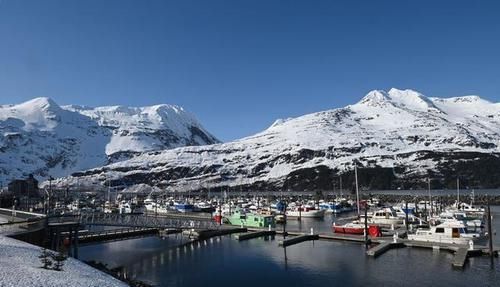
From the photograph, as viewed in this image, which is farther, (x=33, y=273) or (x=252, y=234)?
(x=252, y=234)

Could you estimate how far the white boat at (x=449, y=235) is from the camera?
5862 centimetres

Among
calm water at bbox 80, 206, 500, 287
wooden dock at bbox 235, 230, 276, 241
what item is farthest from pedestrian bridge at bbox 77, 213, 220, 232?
wooden dock at bbox 235, 230, 276, 241

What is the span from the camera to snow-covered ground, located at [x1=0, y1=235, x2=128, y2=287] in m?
24.5

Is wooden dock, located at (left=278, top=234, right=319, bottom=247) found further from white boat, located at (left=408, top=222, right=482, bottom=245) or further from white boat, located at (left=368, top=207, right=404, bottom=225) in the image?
white boat, located at (left=368, top=207, right=404, bottom=225)

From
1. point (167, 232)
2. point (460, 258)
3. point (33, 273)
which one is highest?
point (33, 273)

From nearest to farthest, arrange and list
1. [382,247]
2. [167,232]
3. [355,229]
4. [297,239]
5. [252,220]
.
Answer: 1. [382,247]
2. [297,239]
3. [355,229]
4. [167,232]
5. [252,220]

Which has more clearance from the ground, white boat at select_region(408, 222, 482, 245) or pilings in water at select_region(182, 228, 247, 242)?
white boat at select_region(408, 222, 482, 245)

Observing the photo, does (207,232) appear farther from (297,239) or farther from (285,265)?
(285,265)

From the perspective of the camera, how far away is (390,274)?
45719 mm

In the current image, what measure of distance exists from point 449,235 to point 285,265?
890 inches

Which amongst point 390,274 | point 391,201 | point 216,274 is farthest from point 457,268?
point 391,201

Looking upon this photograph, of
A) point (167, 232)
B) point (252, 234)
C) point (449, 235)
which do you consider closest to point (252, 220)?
point (252, 234)

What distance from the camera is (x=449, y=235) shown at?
59.0m

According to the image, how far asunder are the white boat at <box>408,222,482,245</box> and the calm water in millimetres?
3363
